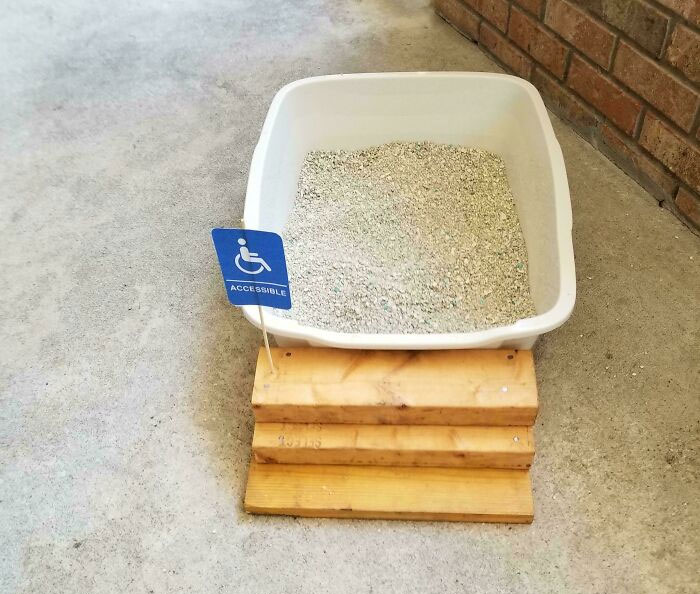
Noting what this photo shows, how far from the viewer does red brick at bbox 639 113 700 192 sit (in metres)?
1.44

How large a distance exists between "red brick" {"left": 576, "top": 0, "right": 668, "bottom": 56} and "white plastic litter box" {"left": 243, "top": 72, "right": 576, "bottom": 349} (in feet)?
0.85

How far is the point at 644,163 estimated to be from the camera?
1.57 metres

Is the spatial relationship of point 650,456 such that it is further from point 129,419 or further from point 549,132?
point 129,419

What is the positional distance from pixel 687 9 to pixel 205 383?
46.8 inches

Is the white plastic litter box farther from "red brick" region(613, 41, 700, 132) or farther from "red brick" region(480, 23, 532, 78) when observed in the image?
"red brick" region(480, 23, 532, 78)

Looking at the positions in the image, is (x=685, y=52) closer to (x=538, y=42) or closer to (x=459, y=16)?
(x=538, y=42)

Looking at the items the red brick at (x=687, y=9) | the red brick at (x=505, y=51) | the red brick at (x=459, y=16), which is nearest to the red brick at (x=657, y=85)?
the red brick at (x=687, y=9)

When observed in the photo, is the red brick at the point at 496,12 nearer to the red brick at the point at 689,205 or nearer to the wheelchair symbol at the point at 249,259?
the red brick at the point at 689,205

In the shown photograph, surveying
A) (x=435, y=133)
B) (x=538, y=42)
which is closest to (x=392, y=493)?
(x=435, y=133)

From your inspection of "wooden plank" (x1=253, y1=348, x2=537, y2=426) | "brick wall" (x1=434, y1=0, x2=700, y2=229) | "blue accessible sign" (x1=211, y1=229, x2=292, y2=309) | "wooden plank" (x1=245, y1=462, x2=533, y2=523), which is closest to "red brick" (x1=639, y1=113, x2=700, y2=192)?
"brick wall" (x1=434, y1=0, x2=700, y2=229)

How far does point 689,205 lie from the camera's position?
1.48 m

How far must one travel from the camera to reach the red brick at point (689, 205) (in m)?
1.47

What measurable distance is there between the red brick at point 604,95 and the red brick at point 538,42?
1.9 inches

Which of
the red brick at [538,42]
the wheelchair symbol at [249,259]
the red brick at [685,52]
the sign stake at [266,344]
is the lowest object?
the sign stake at [266,344]
